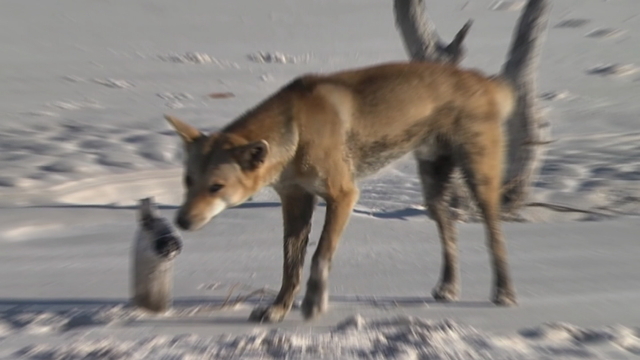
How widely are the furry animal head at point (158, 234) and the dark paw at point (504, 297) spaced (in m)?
1.76

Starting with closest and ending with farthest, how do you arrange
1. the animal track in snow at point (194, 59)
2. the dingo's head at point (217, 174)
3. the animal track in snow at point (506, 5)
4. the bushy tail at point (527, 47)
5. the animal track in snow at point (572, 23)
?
the dingo's head at point (217, 174) < the bushy tail at point (527, 47) < the animal track in snow at point (194, 59) < the animal track in snow at point (572, 23) < the animal track in snow at point (506, 5)

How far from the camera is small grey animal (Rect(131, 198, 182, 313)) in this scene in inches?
167

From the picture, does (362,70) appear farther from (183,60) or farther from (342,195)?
(183,60)

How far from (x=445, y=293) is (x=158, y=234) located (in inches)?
64.4

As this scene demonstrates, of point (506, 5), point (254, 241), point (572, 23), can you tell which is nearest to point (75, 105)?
point (254, 241)

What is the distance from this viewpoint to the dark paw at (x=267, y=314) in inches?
169

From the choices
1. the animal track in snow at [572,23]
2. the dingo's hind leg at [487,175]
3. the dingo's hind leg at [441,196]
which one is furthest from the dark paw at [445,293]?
the animal track in snow at [572,23]

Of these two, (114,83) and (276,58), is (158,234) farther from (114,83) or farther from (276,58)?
(276,58)

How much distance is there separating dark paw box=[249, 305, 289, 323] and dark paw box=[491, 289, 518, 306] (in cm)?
120

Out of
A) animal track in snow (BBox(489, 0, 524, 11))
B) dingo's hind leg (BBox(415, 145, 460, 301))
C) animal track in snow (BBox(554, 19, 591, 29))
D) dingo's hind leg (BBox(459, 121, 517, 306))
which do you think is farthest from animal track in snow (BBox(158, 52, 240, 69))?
dingo's hind leg (BBox(459, 121, 517, 306))

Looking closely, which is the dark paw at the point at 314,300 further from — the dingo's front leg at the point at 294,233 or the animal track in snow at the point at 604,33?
the animal track in snow at the point at 604,33

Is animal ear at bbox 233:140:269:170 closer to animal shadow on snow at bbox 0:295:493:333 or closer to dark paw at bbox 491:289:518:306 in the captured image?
animal shadow on snow at bbox 0:295:493:333

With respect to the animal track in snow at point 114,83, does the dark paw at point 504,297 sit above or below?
below

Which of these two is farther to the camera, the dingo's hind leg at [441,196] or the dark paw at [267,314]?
the dingo's hind leg at [441,196]
